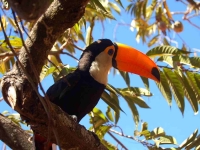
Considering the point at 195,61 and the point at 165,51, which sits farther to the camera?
the point at 165,51

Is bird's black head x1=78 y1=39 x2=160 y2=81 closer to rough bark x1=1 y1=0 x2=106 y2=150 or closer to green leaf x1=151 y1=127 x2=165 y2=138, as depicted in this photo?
green leaf x1=151 y1=127 x2=165 y2=138

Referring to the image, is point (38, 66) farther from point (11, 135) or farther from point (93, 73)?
point (93, 73)

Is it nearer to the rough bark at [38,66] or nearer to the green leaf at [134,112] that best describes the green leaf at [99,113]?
the green leaf at [134,112]

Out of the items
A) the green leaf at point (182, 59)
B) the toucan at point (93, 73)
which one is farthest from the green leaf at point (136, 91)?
the green leaf at point (182, 59)

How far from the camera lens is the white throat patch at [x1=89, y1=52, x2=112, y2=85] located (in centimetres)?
294

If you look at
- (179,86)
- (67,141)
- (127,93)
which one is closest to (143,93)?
(127,93)

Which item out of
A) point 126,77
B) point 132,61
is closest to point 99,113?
point 126,77

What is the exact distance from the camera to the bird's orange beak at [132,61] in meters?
3.06

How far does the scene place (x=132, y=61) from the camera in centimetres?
321

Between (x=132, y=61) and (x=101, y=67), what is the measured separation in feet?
0.90

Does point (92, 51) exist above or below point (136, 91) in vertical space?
above

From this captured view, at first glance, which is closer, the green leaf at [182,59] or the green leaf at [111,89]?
the green leaf at [182,59]

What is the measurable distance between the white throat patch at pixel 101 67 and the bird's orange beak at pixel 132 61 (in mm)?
71

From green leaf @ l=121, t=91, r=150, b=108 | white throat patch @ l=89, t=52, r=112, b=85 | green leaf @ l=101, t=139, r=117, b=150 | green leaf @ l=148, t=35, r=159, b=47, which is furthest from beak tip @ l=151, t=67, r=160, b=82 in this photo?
green leaf @ l=148, t=35, r=159, b=47
